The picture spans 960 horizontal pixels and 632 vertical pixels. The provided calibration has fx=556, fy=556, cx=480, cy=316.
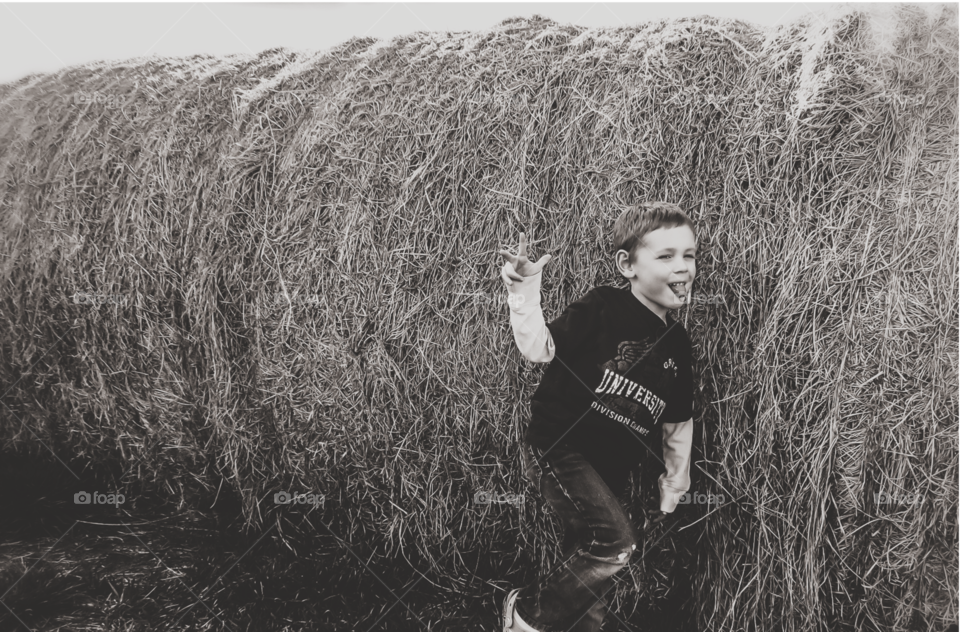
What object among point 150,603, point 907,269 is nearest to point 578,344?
point 907,269

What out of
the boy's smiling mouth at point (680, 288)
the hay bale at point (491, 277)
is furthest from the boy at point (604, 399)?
the hay bale at point (491, 277)

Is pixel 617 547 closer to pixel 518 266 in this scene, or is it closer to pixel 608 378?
pixel 608 378

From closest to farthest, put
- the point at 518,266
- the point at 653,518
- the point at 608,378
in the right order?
1. the point at 518,266
2. the point at 608,378
3. the point at 653,518

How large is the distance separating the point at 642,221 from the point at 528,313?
1.37ft

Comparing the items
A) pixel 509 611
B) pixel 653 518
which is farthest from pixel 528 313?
pixel 509 611

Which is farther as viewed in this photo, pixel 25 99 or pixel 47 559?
pixel 25 99

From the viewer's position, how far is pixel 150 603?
6.79ft

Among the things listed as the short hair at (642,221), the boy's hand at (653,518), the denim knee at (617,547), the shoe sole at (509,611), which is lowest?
the shoe sole at (509,611)

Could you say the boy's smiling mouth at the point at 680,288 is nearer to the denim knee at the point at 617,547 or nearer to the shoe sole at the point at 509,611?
the denim knee at the point at 617,547

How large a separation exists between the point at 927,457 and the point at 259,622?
6.96 ft

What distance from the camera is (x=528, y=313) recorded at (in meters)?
1.48

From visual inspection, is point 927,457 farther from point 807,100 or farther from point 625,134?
point 625,134

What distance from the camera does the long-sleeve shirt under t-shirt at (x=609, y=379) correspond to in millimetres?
1573

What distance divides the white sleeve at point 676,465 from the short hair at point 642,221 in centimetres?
53
